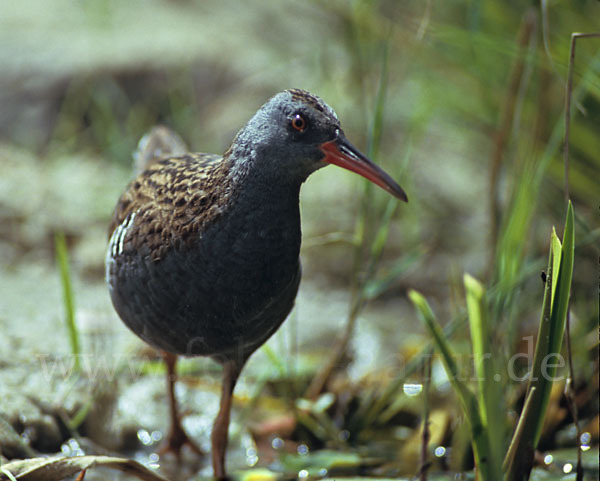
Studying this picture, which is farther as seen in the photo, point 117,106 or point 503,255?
point 117,106

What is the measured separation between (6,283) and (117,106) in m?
2.36

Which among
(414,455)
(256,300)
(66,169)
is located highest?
(66,169)

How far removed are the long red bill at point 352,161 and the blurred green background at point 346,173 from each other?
0.64 metres

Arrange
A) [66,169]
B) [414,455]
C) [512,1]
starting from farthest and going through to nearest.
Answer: [66,169], [512,1], [414,455]

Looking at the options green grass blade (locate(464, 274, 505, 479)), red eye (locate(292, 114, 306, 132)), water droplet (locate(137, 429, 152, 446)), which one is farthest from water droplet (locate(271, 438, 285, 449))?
red eye (locate(292, 114, 306, 132))

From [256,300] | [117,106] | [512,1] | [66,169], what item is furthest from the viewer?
[117,106]

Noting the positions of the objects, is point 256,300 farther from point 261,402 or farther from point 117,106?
point 117,106

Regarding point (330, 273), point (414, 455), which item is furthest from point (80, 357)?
point (330, 273)

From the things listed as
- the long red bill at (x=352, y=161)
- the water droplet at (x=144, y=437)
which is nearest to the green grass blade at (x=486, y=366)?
the long red bill at (x=352, y=161)

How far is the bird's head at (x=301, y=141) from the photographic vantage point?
79.2 inches

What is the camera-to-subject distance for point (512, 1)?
393cm

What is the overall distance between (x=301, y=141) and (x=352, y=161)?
0.14 meters

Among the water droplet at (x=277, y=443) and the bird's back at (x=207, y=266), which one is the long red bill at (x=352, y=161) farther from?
the water droplet at (x=277, y=443)

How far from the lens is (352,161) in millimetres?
2045
